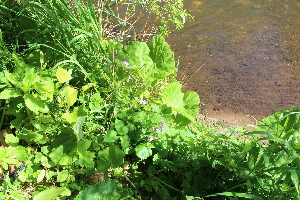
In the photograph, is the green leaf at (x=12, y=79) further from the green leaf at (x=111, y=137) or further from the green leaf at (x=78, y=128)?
the green leaf at (x=111, y=137)

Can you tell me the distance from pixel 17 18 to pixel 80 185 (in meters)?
1.32

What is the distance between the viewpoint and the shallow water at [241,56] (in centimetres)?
411

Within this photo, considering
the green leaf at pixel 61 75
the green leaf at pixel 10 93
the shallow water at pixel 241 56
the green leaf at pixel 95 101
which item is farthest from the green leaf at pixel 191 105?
the shallow water at pixel 241 56

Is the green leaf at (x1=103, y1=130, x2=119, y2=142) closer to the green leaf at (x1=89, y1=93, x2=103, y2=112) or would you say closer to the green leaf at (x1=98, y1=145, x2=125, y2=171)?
the green leaf at (x1=98, y1=145, x2=125, y2=171)

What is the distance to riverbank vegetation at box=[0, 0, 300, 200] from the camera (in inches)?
54.7

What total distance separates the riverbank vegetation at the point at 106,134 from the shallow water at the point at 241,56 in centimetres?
227

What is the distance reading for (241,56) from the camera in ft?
16.7

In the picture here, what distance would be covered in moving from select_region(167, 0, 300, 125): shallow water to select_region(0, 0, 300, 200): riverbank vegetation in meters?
2.27

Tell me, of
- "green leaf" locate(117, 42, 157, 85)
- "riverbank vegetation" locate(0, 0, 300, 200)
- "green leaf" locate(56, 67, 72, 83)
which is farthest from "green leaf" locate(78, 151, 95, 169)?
"green leaf" locate(117, 42, 157, 85)

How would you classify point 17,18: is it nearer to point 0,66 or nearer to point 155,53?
point 0,66

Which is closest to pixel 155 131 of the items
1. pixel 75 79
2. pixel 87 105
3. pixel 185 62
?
pixel 87 105

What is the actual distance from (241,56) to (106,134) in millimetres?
4170

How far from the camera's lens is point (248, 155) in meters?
1.46

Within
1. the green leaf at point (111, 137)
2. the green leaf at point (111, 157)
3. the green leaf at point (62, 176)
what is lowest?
the green leaf at point (62, 176)
